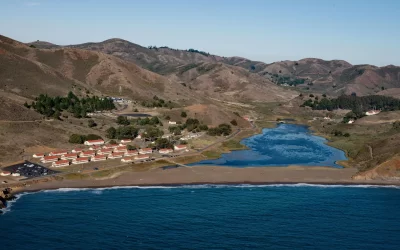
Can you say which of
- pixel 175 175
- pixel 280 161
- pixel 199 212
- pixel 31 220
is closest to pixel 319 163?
pixel 280 161

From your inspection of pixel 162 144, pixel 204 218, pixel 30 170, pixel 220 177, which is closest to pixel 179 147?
pixel 162 144

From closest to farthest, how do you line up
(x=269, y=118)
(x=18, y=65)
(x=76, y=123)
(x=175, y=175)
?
(x=175, y=175), (x=76, y=123), (x=18, y=65), (x=269, y=118)

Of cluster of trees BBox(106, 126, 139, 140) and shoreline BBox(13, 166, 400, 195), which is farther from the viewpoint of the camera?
cluster of trees BBox(106, 126, 139, 140)

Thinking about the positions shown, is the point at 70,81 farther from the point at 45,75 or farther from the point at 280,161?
the point at 280,161

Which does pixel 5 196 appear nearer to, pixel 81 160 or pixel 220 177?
pixel 81 160

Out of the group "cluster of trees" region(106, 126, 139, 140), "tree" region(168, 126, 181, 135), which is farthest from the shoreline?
"tree" region(168, 126, 181, 135)

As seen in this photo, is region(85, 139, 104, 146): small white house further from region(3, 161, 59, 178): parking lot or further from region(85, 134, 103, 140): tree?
region(3, 161, 59, 178): parking lot
